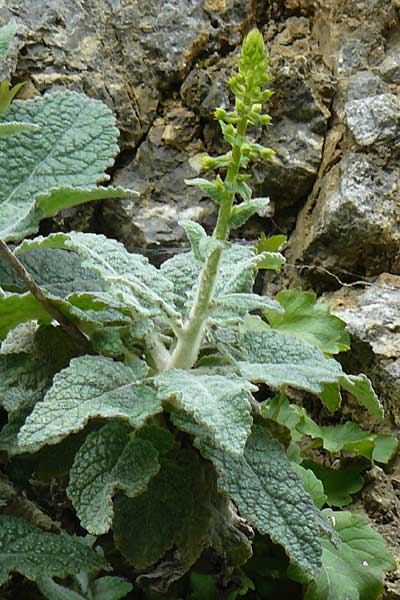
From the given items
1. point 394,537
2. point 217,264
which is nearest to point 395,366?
point 394,537

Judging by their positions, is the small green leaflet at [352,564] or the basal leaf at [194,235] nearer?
the basal leaf at [194,235]

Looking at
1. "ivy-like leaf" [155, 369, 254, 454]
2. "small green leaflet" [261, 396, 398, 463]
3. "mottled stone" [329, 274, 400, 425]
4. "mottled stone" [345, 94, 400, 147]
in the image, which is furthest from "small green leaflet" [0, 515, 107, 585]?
"mottled stone" [345, 94, 400, 147]

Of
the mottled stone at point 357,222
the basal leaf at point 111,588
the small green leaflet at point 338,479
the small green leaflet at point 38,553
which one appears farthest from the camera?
the mottled stone at point 357,222

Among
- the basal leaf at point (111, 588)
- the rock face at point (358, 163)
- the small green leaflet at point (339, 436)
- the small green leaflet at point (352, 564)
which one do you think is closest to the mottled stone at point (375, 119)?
the rock face at point (358, 163)

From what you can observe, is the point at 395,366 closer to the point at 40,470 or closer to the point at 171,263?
the point at 171,263

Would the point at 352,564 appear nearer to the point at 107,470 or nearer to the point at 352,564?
the point at 352,564

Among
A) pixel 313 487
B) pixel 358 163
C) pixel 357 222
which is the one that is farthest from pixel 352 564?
pixel 358 163

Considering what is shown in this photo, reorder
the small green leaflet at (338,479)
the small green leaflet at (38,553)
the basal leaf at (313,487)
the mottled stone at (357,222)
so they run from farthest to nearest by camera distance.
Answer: the mottled stone at (357,222)
the small green leaflet at (338,479)
the basal leaf at (313,487)
the small green leaflet at (38,553)

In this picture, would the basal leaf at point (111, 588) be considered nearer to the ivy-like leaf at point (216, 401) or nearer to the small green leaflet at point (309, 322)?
the ivy-like leaf at point (216, 401)
